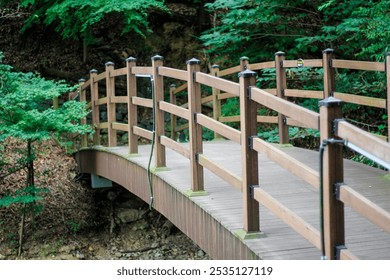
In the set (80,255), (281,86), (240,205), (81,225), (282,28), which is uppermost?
(282,28)

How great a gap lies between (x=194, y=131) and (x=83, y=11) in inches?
251

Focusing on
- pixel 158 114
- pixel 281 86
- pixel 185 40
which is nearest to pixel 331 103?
pixel 158 114

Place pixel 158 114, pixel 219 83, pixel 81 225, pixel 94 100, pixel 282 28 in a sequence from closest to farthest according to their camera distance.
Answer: pixel 219 83 → pixel 158 114 → pixel 94 100 → pixel 81 225 → pixel 282 28

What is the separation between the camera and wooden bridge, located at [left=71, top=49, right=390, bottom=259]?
287 centimetres

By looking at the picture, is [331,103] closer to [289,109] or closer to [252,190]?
[289,109]

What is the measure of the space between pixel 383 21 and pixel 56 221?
513cm

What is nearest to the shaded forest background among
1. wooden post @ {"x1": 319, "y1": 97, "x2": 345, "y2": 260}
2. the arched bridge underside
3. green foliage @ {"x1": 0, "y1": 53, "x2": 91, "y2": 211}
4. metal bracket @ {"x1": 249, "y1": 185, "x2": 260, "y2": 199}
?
green foliage @ {"x1": 0, "y1": 53, "x2": 91, "y2": 211}

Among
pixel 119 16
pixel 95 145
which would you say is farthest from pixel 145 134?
pixel 119 16

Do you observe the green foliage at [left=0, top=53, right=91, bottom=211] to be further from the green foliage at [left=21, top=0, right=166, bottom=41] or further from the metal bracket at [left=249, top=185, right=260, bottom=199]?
the metal bracket at [left=249, top=185, right=260, bottom=199]

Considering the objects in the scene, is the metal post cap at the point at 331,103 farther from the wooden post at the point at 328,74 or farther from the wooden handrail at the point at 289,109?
the wooden post at the point at 328,74

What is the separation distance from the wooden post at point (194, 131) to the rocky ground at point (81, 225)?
13.2 ft

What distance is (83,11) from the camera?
10.6 m

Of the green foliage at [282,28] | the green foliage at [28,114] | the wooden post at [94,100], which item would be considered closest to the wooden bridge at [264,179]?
the green foliage at [28,114]

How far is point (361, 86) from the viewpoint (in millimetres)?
7879
